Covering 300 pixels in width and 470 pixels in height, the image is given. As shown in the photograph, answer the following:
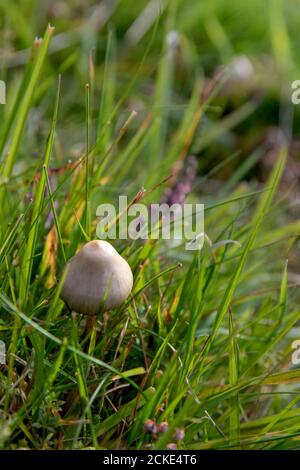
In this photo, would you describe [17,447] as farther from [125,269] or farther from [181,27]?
[181,27]

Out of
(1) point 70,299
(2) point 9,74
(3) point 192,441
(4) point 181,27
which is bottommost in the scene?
(3) point 192,441

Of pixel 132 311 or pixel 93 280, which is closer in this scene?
pixel 93 280

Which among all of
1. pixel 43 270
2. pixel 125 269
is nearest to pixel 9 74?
pixel 43 270

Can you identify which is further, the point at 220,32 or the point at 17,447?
the point at 220,32

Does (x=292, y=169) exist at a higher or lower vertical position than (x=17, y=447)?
higher

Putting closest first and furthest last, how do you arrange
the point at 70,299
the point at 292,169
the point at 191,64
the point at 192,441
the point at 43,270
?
the point at 70,299 < the point at 192,441 < the point at 43,270 < the point at 292,169 < the point at 191,64

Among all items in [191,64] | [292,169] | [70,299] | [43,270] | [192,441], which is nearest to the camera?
[70,299]

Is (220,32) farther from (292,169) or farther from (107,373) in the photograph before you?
(107,373)
